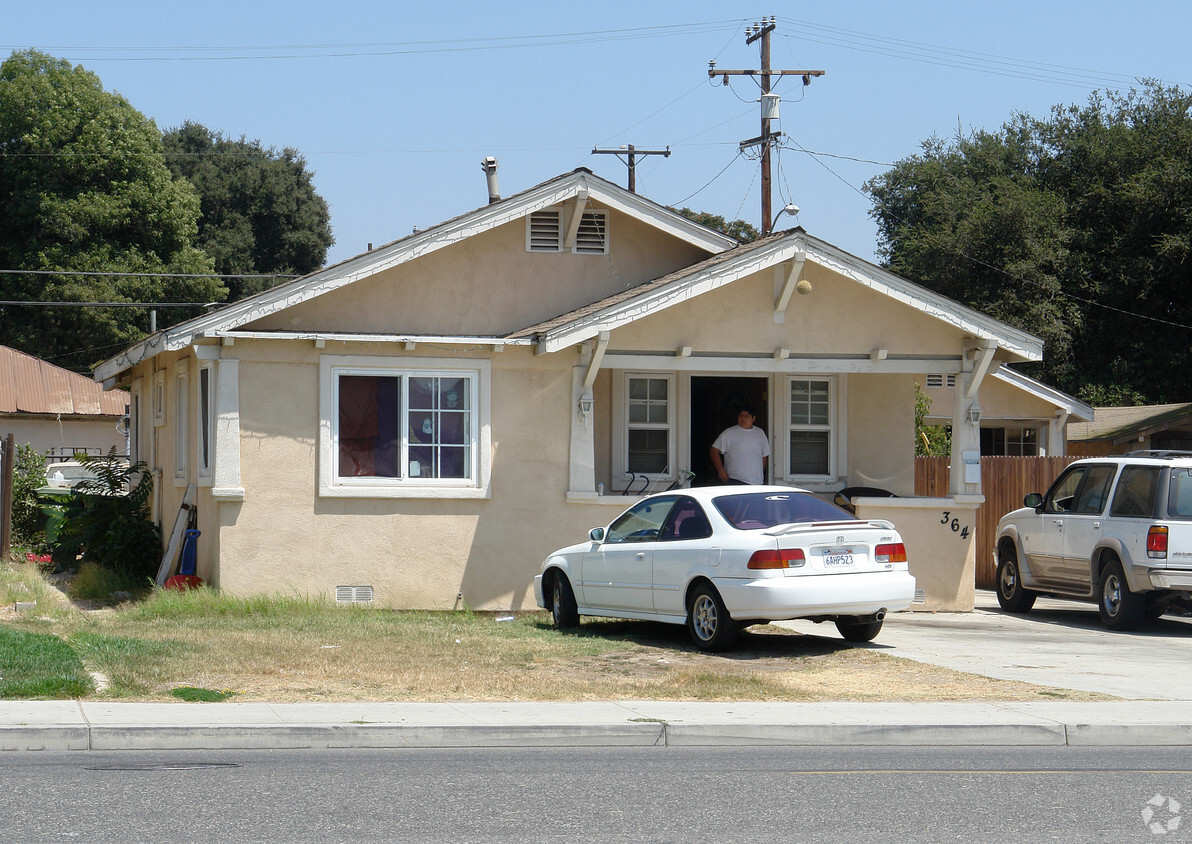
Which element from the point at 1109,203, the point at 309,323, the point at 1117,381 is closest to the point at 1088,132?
the point at 1109,203

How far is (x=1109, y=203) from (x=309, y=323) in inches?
1112

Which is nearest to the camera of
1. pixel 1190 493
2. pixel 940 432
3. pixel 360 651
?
pixel 360 651

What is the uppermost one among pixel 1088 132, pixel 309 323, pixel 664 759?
pixel 1088 132

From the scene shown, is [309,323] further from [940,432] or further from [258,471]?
[940,432]

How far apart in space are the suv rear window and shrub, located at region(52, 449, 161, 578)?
11.8 metres

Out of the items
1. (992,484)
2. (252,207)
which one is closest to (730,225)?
(252,207)

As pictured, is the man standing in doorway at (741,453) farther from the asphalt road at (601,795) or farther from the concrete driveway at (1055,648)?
the asphalt road at (601,795)

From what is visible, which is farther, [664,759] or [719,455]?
[719,455]

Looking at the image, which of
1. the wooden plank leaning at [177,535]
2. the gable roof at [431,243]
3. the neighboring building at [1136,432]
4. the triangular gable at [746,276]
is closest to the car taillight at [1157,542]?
the triangular gable at [746,276]

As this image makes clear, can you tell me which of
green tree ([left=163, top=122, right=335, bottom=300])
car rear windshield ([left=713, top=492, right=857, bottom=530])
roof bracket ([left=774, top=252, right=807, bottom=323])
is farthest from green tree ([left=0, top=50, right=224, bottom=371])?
car rear windshield ([left=713, top=492, right=857, bottom=530])

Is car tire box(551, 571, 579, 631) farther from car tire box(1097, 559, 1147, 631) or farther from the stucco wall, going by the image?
car tire box(1097, 559, 1147, 631)

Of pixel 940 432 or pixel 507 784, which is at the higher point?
pixel 940 432

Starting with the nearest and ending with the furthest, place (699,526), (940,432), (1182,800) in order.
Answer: (1182,800) → (699,526) → (940,432)

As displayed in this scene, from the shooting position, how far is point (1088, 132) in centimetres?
3981
